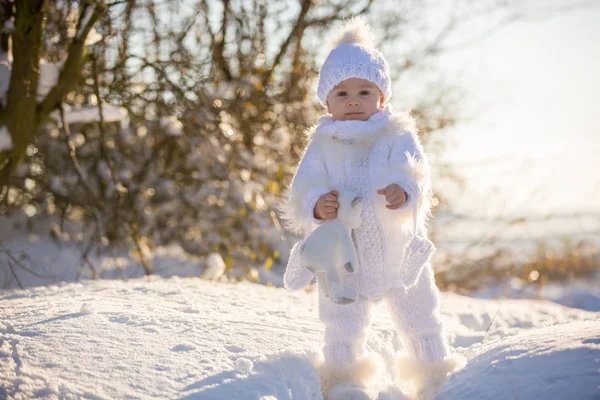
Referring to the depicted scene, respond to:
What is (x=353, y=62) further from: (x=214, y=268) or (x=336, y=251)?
(x=214, y=268)

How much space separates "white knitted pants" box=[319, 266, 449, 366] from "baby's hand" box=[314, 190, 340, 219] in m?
0.37

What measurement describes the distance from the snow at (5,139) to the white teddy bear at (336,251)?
8.04 feet

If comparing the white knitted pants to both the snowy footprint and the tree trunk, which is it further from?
the tree trunk

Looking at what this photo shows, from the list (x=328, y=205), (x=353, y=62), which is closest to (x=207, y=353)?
(x=328, y=205)

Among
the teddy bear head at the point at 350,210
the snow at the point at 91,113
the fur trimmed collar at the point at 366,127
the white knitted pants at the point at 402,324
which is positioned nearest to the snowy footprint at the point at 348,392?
the white knitted pants at the point at 402,324

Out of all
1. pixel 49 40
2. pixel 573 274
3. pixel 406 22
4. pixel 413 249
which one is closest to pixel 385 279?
pixel 413 249

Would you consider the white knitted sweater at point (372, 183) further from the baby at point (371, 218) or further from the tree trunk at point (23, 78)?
the tree trunk at point (23, 78)

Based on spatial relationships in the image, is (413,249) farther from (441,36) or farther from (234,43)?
(441,36)

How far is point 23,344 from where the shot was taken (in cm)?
209

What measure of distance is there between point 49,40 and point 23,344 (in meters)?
2.84

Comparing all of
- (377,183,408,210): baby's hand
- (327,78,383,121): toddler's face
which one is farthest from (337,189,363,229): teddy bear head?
(327,78,383,121): toddler's face

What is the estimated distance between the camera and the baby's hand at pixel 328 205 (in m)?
2.14

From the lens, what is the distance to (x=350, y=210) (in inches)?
83.3

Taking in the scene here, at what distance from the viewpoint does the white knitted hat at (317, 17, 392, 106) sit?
7.43ft
